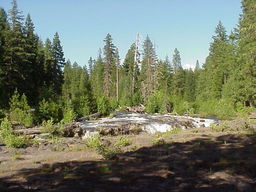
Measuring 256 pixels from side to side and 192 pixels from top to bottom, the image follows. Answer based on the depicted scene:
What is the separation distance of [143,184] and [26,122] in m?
19.5

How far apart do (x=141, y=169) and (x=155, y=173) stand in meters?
0.75

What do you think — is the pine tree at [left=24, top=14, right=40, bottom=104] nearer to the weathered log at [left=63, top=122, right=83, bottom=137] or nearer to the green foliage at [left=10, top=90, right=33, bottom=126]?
the green foliage at [left=10, top=90, right=33, bottom=126]

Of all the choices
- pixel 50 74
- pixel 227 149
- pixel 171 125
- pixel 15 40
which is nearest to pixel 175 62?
pixel 50 74

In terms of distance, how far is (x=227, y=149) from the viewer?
12344 millimetres

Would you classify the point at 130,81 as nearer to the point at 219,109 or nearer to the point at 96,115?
the point at 219,109

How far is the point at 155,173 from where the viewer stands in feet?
29.5

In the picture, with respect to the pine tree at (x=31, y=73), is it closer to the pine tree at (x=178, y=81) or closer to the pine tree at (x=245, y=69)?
the pine tree at (x=245, y=69)

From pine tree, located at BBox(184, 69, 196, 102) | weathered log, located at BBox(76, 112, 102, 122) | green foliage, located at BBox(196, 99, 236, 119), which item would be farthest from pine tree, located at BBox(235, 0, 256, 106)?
pine tree, located at BBox(184, 69, 196, 102)

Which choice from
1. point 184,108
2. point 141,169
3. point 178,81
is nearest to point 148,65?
point 178,81

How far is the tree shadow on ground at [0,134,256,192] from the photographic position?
25.0 feet

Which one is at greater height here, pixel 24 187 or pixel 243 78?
pixel 243 78

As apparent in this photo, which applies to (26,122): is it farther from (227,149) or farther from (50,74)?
(50,74)

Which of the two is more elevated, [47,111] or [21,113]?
[47,111]

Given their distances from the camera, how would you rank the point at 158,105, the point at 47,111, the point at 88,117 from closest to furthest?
the point at 47,111
the point at 88,117
the point at 158,105
